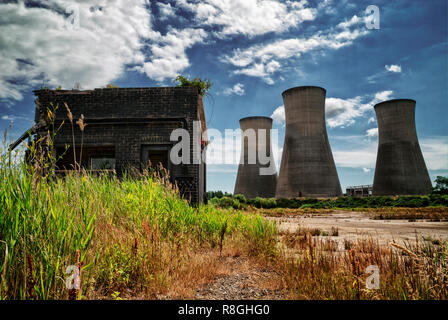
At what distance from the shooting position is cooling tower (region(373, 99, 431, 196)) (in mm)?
24297

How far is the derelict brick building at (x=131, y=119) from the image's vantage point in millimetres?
9742

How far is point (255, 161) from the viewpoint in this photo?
28375 millimetres

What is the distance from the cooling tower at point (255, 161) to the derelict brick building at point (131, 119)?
60.2 feet

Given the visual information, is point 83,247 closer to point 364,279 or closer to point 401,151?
point 364,279

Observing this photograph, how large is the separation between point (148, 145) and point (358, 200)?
Result: 1743 centimetres

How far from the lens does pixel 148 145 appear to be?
32.5 ft

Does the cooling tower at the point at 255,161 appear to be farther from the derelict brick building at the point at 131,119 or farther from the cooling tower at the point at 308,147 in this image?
the derelict brick building at the point at 131,119

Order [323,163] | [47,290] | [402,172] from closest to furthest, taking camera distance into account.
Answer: [47,290], [323,163], [402,172]

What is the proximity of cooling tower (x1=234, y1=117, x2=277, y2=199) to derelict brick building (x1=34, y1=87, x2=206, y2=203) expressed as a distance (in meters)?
18.4

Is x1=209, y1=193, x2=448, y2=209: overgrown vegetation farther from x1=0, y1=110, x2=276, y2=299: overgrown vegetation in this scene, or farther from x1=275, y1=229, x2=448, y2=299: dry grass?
x1=275, y1=229, x2=448, y2=299: dry grass

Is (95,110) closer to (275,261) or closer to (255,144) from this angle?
(275,261)

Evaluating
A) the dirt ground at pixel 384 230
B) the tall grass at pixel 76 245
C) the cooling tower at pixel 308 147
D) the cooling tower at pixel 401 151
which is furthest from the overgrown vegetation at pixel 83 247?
the cooling tower at pixel 401 151

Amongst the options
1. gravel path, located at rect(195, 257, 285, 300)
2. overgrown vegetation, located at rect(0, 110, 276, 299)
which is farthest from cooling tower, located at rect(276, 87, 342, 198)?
gravel path, located at rect(195, 257, 285, 300)
